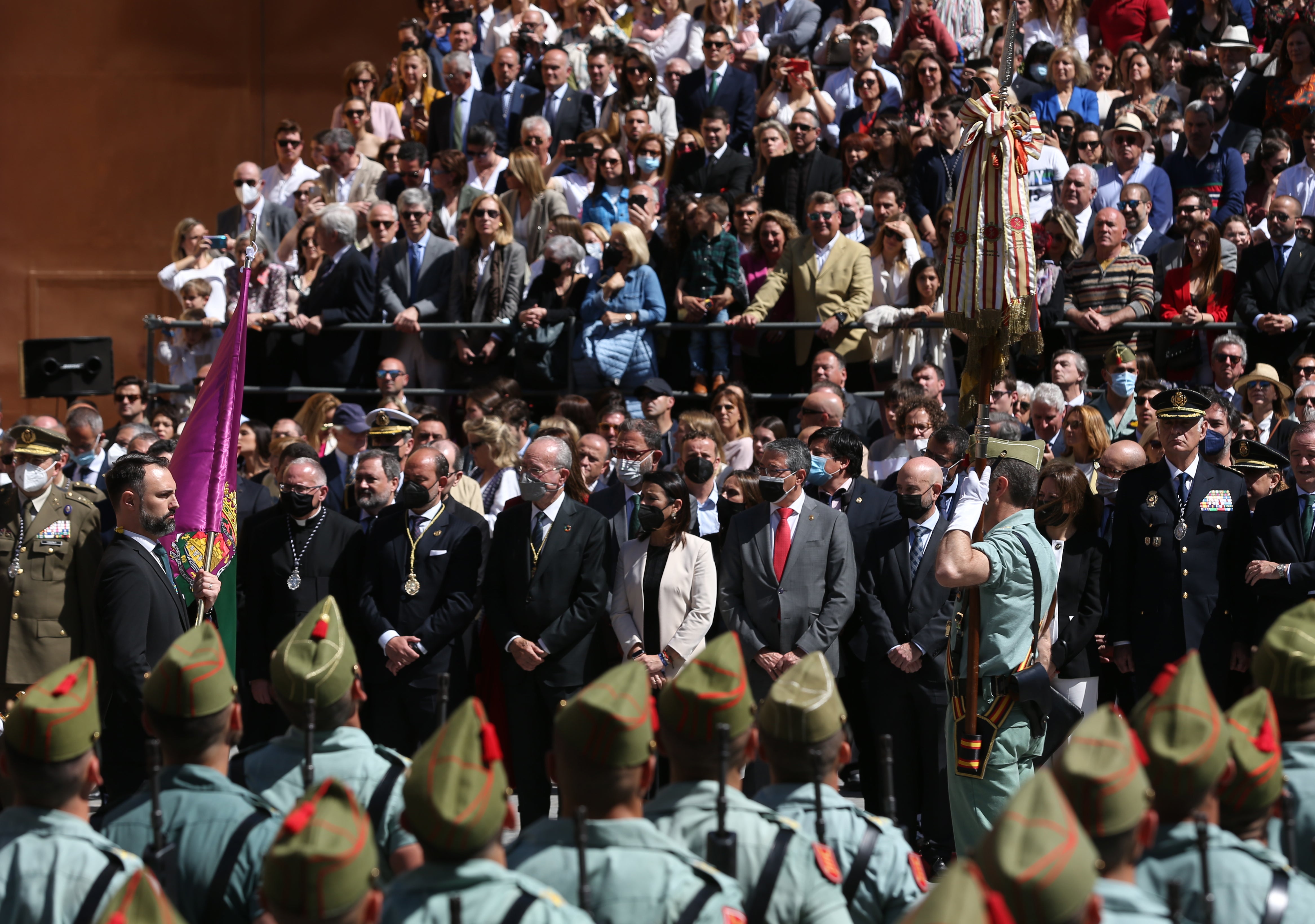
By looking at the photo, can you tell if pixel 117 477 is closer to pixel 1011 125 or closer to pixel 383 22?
pixel 1011 125

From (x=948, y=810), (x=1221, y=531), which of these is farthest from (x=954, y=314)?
(x=948, y=810)

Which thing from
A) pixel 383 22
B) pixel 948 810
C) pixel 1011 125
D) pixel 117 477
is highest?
pixel 383 22

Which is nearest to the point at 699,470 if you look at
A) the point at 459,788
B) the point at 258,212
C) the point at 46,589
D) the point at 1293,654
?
the point at 46,589

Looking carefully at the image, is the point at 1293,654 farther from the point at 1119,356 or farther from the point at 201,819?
the point at 1119,356

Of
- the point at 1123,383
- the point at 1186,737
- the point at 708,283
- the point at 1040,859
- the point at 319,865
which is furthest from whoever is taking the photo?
the point at 708,283

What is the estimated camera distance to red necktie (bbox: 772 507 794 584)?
7980mm

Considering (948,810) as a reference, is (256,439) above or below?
above

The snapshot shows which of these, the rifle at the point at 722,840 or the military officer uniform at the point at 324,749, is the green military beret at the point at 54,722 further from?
the rifle at the point at 722,840

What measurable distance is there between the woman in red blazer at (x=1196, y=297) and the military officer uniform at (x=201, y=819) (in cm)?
810

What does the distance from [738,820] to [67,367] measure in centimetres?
1019

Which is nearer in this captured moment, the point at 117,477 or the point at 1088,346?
the point at 117,477

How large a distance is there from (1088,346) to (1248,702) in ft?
23.2

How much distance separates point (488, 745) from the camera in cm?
367

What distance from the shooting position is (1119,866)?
139 inches
